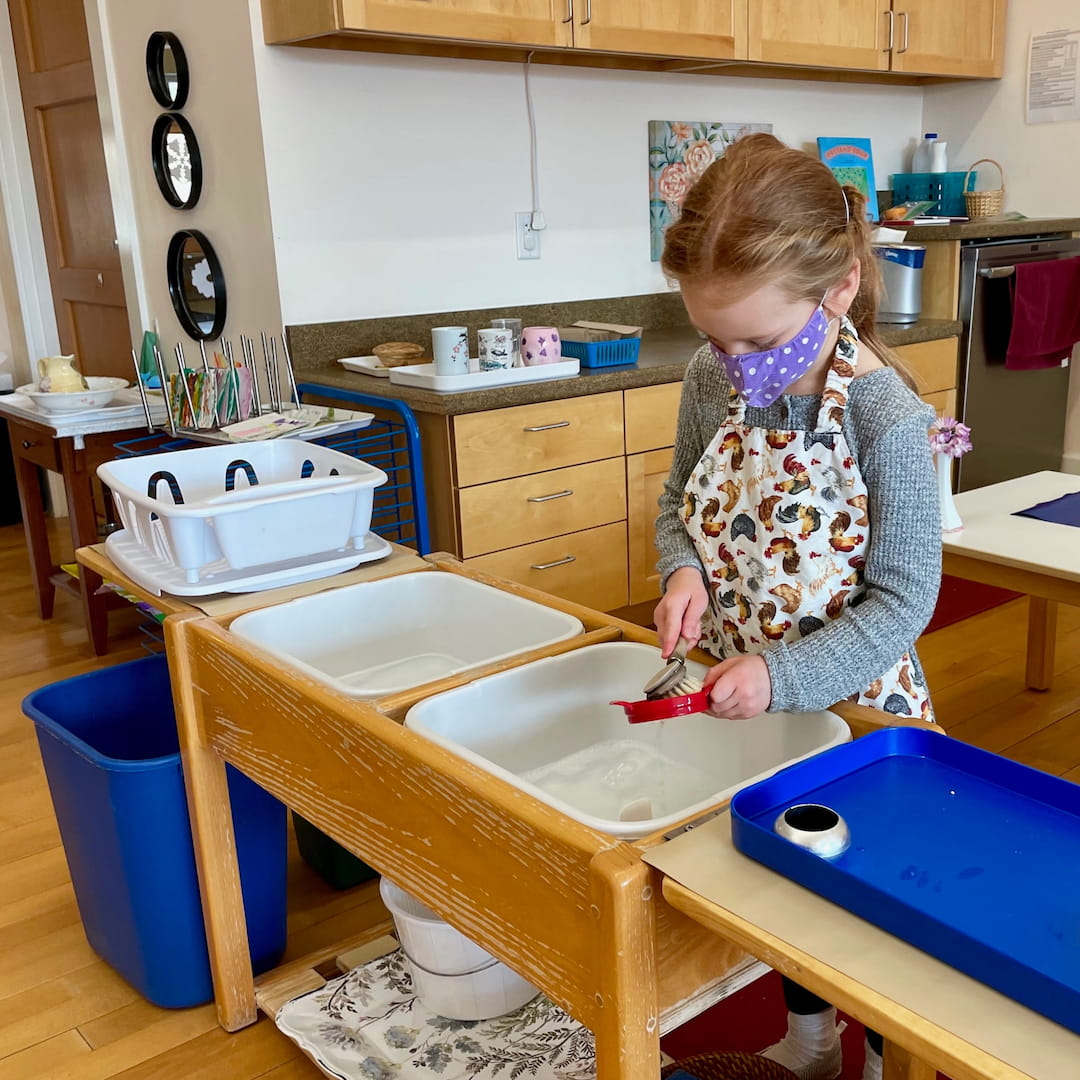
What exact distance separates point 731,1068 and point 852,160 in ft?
11.6

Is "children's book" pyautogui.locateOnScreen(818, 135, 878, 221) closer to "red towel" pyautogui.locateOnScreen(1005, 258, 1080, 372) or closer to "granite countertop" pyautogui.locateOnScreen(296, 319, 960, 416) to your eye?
"red towel" pyautogui.locateOnScreen(1005, 258, 1080, 372)

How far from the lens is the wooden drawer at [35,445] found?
3.12 metres

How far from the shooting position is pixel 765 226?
100 cm

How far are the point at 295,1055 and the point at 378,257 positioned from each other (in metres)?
2.09

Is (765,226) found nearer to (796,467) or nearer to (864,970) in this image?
(796,467)

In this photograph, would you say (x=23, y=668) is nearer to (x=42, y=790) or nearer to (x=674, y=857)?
(x=42, y=790)

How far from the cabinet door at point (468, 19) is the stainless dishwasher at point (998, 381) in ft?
5.51

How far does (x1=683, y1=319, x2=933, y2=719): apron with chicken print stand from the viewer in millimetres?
1116

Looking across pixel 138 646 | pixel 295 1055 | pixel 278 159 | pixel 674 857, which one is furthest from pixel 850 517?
pixel 138 646

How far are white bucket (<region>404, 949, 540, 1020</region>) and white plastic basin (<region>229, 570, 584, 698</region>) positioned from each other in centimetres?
43

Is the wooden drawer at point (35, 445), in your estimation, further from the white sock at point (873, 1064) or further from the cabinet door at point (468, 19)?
the white sock at point (873, 1064)

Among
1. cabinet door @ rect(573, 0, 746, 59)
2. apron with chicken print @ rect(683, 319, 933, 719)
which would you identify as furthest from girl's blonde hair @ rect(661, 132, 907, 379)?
cabinet door @ rect(573, 0, 746, 59)

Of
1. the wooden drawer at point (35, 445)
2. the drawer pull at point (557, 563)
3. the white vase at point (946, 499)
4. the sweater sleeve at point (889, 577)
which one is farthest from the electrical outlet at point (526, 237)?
the sweater sleeve at point (889, 577)

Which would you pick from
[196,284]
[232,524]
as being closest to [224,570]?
[232,524]
